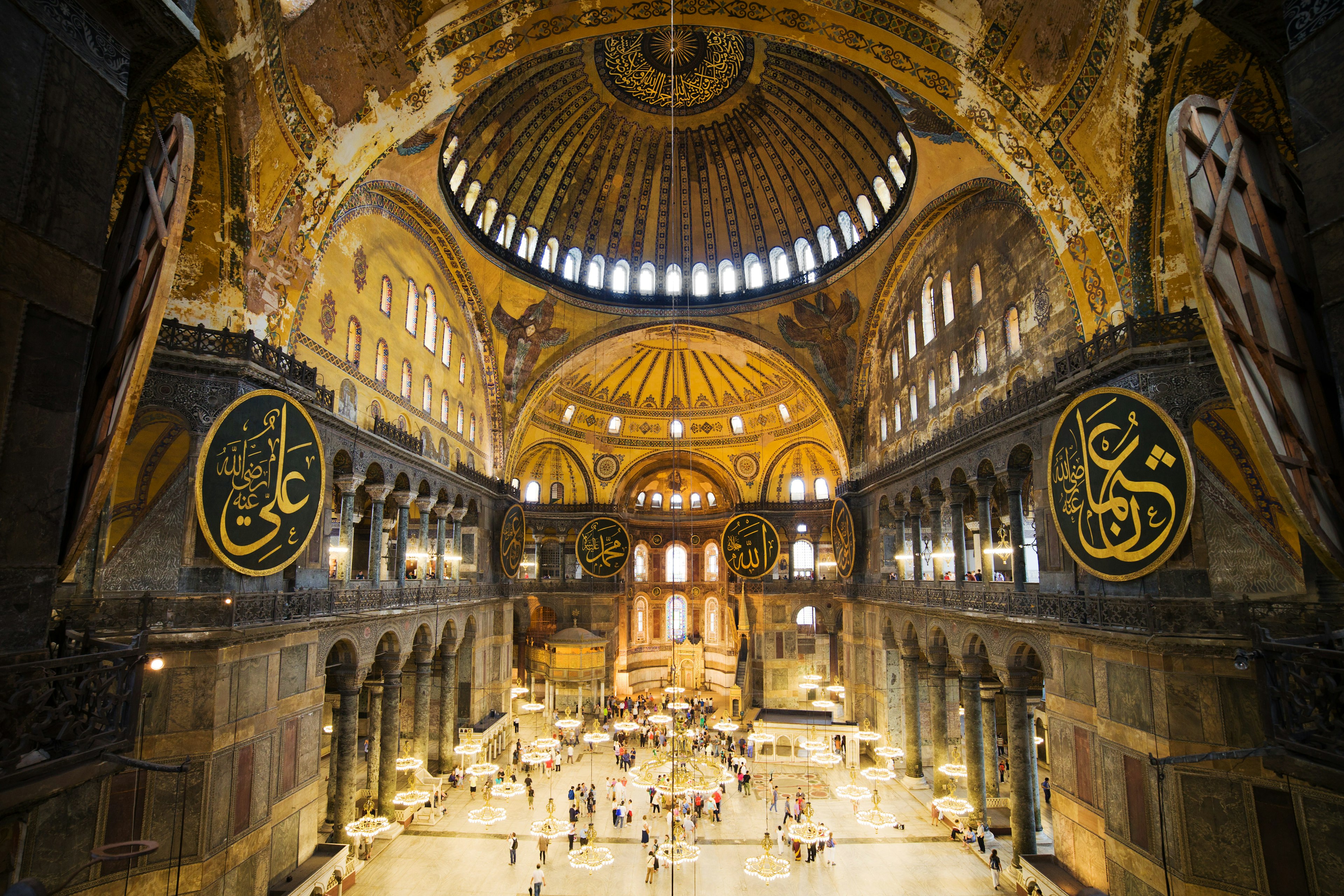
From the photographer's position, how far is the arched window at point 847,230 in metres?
19.9

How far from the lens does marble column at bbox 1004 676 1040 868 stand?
11859 mm

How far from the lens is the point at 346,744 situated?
514 inches

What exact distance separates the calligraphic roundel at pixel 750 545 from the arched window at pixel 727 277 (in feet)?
24.9

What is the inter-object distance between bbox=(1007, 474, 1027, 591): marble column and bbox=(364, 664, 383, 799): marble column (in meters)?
13.2

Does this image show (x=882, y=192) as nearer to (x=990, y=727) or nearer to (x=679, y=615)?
(x=990, y=727)

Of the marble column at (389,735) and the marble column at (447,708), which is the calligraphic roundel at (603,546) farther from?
the marble column at (389,735)

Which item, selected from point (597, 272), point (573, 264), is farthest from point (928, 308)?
point (573, 264)

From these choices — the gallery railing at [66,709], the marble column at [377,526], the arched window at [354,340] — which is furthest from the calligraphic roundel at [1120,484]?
the marble column at [377,526]

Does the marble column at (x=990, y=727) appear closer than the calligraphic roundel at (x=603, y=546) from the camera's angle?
Yes

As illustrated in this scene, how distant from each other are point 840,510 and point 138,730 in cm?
1781

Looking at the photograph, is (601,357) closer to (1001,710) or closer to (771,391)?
(771,391)

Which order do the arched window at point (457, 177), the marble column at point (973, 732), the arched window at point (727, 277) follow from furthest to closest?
1. the arched window at point (727, 277)
2. the arched window at point (457, 177)
3. the marble column at point (973, 732)

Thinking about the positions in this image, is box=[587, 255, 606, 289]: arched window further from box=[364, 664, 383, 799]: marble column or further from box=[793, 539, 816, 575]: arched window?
box=[364, 664, 383, 799]: marble column

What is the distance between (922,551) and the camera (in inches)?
739
